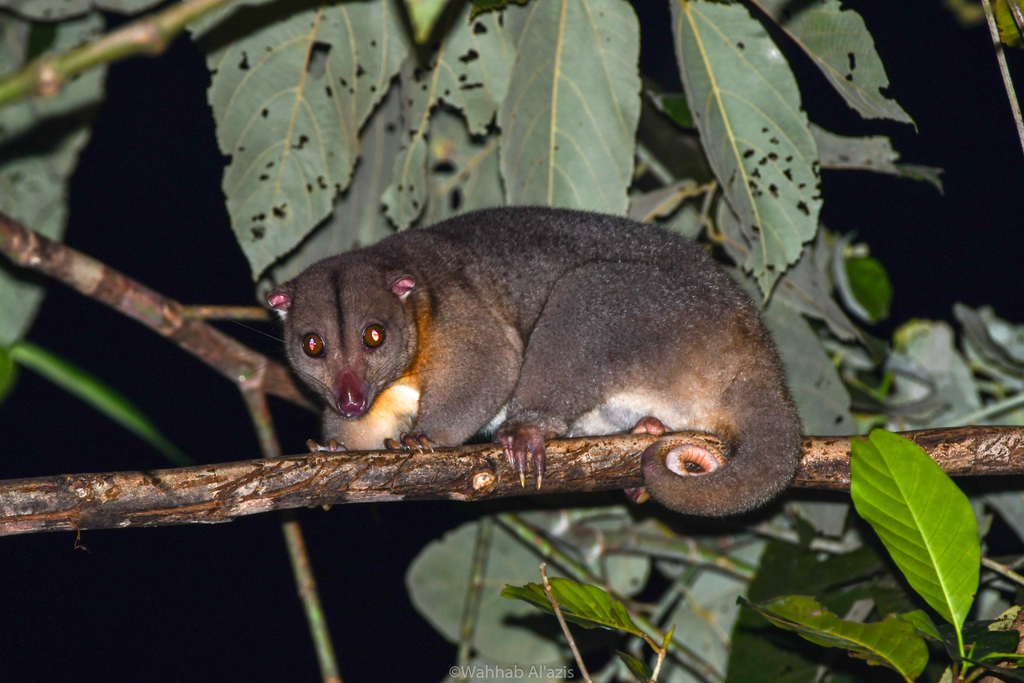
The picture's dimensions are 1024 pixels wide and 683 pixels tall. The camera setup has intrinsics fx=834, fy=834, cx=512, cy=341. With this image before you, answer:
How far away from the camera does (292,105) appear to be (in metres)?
3.27

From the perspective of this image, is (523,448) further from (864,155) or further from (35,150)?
(35,150)

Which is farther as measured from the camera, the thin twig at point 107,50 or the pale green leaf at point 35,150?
the pale green leaf at point 35,150

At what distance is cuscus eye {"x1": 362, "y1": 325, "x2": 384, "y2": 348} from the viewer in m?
3.13

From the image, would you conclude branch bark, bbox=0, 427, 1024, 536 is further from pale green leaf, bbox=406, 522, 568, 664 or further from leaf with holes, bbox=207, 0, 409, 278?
pale green leaf, bbox=406, 522, 568, 664

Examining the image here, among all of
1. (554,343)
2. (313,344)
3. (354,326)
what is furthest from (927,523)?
(313,344)

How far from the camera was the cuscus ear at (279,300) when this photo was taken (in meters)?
3.23

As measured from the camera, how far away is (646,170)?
4461 mm

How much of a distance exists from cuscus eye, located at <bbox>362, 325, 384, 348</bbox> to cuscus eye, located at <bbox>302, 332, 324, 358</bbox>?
0.19 meters

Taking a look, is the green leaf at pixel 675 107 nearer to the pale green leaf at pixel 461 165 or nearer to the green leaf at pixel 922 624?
the pale green leaf at pixel 461 165

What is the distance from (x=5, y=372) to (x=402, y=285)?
7.68 ft

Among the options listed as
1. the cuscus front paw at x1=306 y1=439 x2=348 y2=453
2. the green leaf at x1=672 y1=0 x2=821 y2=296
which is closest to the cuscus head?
the cuscus front paw at x1=306 y1=439 x2=348 y2=453

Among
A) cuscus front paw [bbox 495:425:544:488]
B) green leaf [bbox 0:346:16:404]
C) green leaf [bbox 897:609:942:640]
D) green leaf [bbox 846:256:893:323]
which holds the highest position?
green leaf [bbox 0:346:16:404]

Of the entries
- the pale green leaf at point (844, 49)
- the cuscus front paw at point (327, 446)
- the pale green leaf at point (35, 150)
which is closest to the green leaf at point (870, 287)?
the pale green leaf at point (844, 49)

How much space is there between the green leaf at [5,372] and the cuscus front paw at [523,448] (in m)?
1.95
